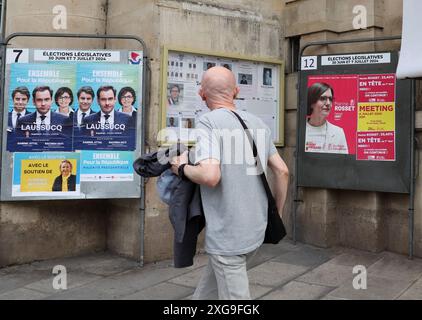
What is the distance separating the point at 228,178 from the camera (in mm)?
2914

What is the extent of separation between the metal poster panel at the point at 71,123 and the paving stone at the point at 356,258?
248 cm

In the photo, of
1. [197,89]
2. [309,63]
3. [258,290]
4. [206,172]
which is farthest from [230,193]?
[309,63]

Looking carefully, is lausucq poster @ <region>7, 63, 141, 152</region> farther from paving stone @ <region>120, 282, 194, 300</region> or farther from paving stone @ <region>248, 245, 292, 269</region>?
paving stone @ <region>248, 245, 292, 269</region>

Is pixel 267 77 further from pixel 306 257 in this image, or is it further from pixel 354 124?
pixel 306 257

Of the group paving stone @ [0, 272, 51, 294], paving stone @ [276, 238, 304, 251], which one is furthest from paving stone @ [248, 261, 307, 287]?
paving stone @ [0, 272, 51, 294]

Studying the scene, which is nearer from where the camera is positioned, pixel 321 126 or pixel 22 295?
pixel 22 295

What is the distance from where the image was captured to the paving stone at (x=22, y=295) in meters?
4.63

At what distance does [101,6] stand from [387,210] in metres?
4.43

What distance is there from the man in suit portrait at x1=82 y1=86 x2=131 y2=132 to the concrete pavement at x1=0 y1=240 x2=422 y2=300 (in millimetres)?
1585

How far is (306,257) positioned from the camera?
19.2 ft

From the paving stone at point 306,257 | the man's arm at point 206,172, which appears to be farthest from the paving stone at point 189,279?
the man's arm at point 206,172

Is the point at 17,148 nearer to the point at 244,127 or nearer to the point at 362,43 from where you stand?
the point at 244,127

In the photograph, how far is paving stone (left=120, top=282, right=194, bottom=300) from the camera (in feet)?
15.0

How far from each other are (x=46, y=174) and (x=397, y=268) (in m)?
4.02
